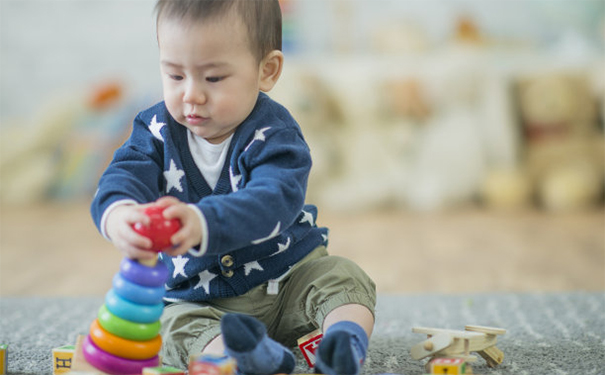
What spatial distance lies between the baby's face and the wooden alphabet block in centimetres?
34

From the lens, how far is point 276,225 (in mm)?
748

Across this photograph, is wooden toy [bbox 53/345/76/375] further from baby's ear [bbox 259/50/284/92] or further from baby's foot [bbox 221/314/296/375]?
baby's ear [bbox 259/50/284/92]

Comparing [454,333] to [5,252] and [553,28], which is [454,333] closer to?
[5,252]

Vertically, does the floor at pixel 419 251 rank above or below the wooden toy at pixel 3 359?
below

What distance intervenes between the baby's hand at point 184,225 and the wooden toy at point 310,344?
21cm

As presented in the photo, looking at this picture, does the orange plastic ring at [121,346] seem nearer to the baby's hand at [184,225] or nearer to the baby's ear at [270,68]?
the baby's hand at [184,225]

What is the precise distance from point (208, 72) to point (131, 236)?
0.68 ft

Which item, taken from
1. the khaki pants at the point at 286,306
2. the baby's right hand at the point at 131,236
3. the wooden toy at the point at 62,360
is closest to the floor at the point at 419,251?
the khaki pants at the point at 286,306

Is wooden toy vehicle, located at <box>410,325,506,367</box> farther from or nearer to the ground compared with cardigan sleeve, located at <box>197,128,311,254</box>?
nearer to the ground

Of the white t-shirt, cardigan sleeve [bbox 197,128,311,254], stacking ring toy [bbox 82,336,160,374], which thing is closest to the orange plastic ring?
stacking ring toy [bbox 82,336,160,374]

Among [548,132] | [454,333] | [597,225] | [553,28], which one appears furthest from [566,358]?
[553,28]

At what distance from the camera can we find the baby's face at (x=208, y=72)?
762 millimetres

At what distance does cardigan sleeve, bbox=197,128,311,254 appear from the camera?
70cm

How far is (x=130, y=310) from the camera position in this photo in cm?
67
